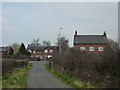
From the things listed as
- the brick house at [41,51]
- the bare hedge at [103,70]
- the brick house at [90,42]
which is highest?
the brick house at [90,42]

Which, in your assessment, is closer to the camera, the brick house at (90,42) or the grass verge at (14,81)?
the grass verge at (14,81)

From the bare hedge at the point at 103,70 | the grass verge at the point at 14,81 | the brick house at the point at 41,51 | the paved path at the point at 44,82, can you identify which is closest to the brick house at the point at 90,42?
the brick house at the point at 41,51

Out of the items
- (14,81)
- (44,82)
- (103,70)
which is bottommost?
(44,82)

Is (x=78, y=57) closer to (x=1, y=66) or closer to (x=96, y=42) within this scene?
(x=1, y=66)

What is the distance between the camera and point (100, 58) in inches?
648

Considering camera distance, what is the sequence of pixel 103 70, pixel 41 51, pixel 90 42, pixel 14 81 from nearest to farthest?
pixel 103 70, pixel 14 81, pixel 90 42, pixel 41 51

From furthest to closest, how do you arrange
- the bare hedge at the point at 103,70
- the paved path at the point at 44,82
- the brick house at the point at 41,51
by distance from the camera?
the brick house at the point at 41,51 < the paved path at the point at 44,82 < the bare hedge at the point at 103,70

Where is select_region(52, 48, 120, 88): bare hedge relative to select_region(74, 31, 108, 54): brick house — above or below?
below

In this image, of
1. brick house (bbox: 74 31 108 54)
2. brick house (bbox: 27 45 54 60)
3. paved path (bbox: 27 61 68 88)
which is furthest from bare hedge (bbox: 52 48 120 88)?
brick house (bbox: 27 45 54 60)

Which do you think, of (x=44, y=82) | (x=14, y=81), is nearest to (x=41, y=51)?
(x=44, y=82)

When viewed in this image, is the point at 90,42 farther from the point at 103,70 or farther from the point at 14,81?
the point at 103,70

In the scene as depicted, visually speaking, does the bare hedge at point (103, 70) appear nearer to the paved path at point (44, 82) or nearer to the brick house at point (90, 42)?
the paved path at point (44, 82)

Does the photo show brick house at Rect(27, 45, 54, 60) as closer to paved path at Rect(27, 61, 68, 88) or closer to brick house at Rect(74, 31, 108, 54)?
brick house at Rect(74, 31, 108, 54)

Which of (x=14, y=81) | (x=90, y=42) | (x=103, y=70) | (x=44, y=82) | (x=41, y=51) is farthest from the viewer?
(x=41, y=51)
